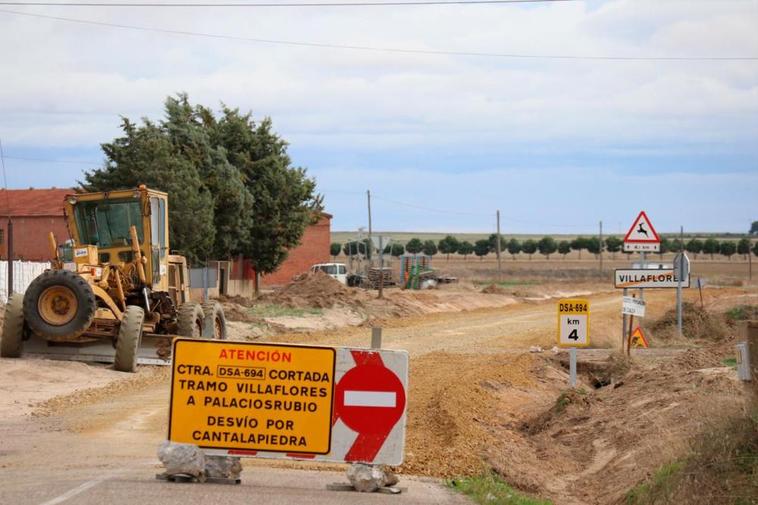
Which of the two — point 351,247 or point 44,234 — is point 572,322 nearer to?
point 44,234

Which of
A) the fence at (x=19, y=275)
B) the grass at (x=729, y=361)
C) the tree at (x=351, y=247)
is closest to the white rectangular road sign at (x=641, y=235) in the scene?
the grass at (x=729, y=361)

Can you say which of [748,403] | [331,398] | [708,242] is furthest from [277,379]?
[708,242]

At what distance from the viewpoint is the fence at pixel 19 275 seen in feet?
98.2

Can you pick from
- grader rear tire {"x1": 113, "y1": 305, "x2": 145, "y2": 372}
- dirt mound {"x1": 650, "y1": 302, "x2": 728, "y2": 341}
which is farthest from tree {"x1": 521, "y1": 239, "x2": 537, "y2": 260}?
grader rear tire {"x1": 113, "y1": 305, "x2": 145, "y2": 372}

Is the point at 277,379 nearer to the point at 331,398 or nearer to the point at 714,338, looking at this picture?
the point at 331,398

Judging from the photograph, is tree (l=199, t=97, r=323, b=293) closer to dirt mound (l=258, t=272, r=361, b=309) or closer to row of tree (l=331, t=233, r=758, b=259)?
dirt mound (l=258, t=272, r=361, b=309)

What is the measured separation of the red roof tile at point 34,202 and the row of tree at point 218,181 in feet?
44.5

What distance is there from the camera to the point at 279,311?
38281mm

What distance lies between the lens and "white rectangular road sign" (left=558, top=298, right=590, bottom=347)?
1772cm

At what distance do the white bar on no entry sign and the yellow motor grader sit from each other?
36.0 feet

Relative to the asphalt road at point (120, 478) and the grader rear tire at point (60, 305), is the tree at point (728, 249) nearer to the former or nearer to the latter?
the grader rear tire at point (60, 305)

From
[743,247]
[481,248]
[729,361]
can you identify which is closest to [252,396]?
[729,361]

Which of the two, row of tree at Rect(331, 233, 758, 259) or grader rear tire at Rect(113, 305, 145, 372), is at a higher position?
row of tree at Rect(331, 233, 758, 259)

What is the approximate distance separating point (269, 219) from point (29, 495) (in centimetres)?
3876
